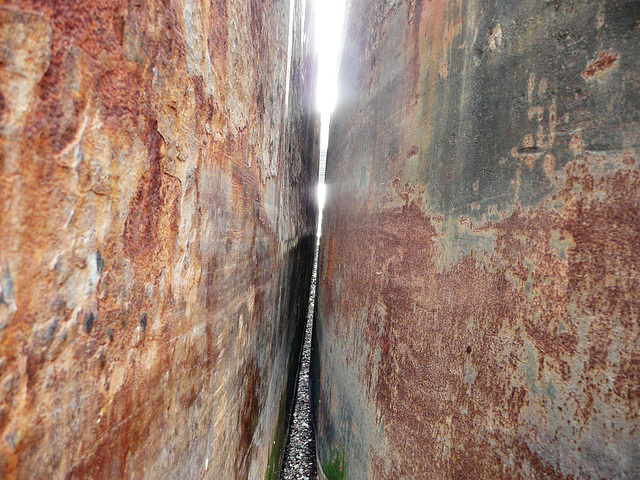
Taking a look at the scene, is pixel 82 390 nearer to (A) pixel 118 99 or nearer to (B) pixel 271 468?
(A) pixel 118 99

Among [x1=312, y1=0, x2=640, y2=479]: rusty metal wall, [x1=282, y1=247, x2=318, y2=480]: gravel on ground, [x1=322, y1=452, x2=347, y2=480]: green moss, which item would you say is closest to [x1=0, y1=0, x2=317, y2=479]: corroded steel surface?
[x1=312, y1=0, x2=640, y2=479]: rusty metal wall

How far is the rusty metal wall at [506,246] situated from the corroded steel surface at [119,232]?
2.65ft

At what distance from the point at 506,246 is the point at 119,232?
111 cm

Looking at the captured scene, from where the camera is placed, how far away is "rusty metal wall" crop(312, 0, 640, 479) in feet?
2.65

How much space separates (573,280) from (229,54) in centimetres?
139

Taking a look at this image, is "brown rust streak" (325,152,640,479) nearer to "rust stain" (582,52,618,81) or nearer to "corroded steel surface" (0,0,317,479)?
"rust stain" (582,52,618,81)

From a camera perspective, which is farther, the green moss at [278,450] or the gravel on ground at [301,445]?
the gravel on ground at [301,445]

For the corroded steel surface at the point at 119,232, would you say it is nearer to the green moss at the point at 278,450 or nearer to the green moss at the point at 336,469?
the green moss at the point at 336,469

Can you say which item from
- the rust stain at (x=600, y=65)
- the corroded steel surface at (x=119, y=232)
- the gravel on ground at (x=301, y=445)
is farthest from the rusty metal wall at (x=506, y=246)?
the gravel on ground at (x=301, y=445)

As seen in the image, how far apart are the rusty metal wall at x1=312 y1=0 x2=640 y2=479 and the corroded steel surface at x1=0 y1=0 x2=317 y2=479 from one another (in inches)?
31.8

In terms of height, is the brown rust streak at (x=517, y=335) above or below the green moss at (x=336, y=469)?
above

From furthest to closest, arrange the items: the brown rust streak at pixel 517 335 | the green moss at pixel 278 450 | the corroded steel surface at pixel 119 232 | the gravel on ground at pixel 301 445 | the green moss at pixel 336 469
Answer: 1. the gravel on ground at pixel 301 445
2. the green moss at pixel 278 450
3. the green moss at pixel 336 469
4. the brown rust streak at pixel 517 335
5. the corroded steel surface at pixel 119 232

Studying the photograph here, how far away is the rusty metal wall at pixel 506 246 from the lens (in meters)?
0.81

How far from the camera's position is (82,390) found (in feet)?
1.87
